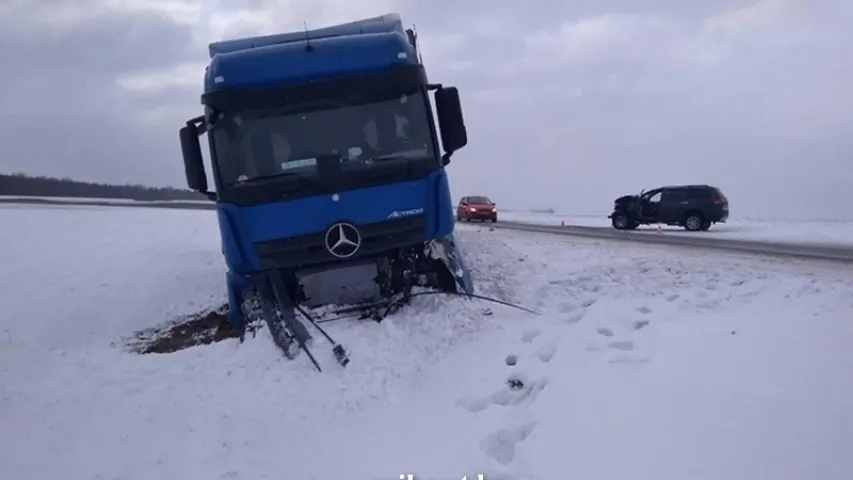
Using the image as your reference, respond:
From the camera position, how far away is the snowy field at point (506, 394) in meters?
5.24

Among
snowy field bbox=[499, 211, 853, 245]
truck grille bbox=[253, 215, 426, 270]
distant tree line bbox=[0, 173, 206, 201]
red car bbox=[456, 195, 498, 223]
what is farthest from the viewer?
distant tree line bbox=[0, 173, 206, 201]

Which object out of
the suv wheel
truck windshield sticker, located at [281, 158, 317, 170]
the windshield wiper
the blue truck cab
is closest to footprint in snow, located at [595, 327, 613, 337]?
the blue truck cab

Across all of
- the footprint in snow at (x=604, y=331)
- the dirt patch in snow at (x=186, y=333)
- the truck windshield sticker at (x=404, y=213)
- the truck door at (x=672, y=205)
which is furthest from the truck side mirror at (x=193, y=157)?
the truck door at (x=672, y=205)

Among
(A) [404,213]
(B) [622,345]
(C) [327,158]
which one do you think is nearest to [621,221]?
(A) [404,213]

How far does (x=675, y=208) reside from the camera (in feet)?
104

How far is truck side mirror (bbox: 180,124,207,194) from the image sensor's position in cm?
942

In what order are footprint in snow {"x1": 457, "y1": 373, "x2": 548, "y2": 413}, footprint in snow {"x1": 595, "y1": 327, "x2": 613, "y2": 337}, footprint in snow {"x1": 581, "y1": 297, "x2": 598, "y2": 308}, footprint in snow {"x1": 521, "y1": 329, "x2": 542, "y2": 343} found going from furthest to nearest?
footprint in snow {"x1": 581, "y1": 297, "x2": 598, "y2": 308}
footprint in snow {"x1": 521, "y1": 329, "x2": 542, "y2": 343}
footprint in snow {"x1": 595, "y1": 327, "x2": 613, "y2": 337}
footprint in snow {"x1": 457, "y1": 373, "x2": 548, "y2": 413}

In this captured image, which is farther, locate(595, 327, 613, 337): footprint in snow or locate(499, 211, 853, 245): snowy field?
locate(499, 211, 853, 245): snowy field

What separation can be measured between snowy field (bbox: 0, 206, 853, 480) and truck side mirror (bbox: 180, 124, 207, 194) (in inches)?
88.3

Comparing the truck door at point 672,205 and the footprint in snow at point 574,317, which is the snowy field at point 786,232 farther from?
the footprint in snow at point 574,317

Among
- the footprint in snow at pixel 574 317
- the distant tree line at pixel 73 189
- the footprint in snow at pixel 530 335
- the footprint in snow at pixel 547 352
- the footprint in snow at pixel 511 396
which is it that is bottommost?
the footprint in snow at pixel 511 396

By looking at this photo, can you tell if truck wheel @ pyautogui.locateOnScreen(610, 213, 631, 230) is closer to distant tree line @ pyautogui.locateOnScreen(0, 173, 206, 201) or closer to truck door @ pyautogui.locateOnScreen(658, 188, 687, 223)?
truck door @ pyautogui.locateOnScreen(658, 188, 687, 223)

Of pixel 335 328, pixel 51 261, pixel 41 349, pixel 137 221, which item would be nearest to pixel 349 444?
pixel 335 328

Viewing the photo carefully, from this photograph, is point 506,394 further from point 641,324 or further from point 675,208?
point 675,208
